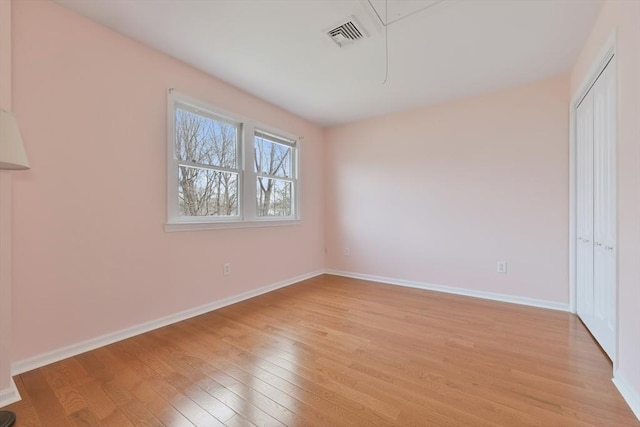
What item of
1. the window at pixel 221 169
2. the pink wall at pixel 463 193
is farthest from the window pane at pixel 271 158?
the pink wall at pixel 463 193

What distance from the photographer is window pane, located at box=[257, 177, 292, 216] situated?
12.1 feet

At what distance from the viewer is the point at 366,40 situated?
7.64 ft

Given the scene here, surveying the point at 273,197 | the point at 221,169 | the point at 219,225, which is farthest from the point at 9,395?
the point at 273,197

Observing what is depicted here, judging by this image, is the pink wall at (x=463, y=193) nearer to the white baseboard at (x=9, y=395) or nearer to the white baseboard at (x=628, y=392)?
the white baseboard at (x=628, y=392)

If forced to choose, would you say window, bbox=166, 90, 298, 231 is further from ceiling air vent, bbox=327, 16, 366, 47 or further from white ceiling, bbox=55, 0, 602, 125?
ceiling air vent, bbox=327, 16, 366, 47

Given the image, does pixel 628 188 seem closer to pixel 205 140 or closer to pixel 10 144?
pixel 10 144

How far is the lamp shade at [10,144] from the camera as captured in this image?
130 cm

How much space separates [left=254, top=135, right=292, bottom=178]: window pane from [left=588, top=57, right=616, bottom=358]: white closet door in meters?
3.37

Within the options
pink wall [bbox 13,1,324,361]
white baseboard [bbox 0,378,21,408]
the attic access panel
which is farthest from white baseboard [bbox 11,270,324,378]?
the attic access panel

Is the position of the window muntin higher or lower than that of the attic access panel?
lower

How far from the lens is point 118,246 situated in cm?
224

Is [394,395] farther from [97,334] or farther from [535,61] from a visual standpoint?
[535,61]

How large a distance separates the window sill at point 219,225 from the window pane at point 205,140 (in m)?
0.67

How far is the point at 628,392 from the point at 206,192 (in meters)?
3.59
